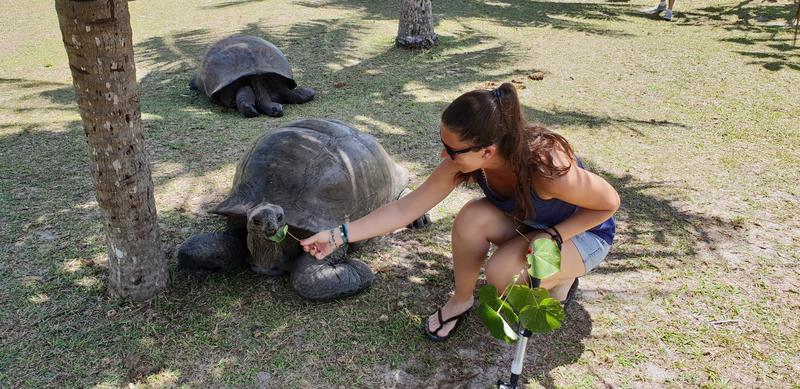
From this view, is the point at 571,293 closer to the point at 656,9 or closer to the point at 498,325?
the point at 498,325

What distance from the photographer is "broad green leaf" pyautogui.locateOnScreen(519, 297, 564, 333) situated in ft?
5.06

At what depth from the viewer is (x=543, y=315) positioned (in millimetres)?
1561

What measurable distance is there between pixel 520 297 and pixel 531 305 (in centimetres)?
5

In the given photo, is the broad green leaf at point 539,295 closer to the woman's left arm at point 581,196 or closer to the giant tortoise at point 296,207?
the woman's left arm at point 581,196

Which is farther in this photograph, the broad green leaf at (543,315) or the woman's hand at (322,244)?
the woman's hand at (322,244)

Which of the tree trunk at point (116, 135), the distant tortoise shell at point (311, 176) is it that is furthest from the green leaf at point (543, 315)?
the tree trunk at point (116, 135)

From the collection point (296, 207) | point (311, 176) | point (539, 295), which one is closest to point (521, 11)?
point (311, 176)

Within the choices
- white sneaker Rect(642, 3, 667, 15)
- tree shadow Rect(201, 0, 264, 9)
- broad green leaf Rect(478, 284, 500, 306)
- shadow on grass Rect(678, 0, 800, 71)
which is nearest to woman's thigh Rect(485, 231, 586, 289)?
broad green leaf Rect(478, 284, 500, 306)

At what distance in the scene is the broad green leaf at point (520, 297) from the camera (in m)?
1.60

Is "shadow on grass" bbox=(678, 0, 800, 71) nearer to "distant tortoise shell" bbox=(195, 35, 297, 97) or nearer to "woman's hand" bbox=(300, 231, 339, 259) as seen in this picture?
"distant tortoise shell" bbox=(195, 35, 297, 97)

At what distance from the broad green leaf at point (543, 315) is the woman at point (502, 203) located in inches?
18.2

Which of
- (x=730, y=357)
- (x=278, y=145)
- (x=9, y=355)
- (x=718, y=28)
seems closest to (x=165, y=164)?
(x=278, y=145)

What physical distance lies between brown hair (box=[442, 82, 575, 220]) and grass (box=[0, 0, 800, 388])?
2.61 feet

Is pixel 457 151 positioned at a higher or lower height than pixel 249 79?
higher
